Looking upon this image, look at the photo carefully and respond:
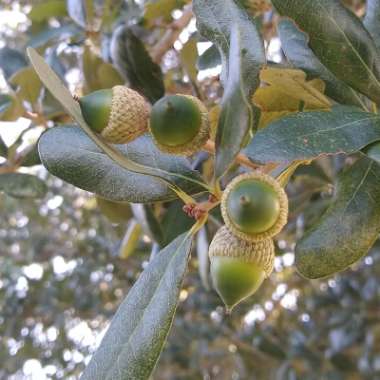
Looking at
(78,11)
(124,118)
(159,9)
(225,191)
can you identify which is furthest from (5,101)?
(225,191)

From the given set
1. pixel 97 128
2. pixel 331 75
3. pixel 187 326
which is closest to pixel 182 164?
pixel 97 128

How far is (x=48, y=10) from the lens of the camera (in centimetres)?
207

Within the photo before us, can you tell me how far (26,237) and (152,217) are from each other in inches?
93.9

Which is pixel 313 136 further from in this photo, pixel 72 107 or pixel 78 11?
pixel 78 11

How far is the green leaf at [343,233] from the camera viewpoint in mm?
864

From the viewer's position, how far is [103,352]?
92 cm

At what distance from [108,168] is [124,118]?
130 mm

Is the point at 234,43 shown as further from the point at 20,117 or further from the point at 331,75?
the point at 20,117

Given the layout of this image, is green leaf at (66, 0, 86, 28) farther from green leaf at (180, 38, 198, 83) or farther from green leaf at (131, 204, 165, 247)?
green leaf at (131, 204, 165, 247)

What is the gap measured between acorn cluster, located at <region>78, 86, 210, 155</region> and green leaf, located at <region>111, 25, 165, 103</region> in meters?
0.61

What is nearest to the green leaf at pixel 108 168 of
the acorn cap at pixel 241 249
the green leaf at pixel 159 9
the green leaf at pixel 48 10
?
the acorn cap at pixel 241 249

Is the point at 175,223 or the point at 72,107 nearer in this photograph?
the point at 72,107

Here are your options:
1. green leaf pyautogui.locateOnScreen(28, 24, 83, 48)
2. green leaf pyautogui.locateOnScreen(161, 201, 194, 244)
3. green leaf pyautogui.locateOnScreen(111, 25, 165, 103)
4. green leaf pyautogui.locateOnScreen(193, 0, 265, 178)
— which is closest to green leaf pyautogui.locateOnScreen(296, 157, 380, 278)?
green leaf pyautogui.locateOnScreen(193, 0, 265, 178)

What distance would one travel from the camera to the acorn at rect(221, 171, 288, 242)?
794 mm
